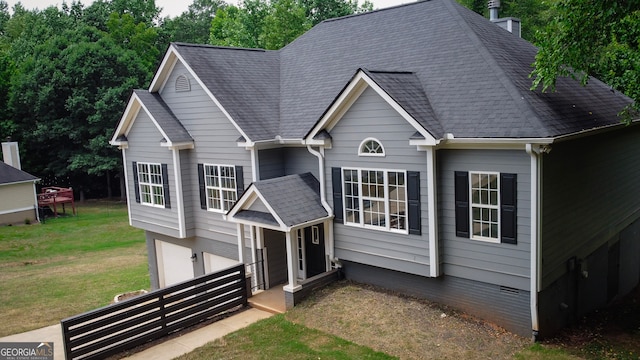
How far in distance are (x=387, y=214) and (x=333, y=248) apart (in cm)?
214

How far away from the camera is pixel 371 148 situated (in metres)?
13.0

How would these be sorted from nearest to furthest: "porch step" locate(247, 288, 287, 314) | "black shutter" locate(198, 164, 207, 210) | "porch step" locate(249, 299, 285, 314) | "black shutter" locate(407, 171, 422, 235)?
1. "black shutter" locate(407, 171, 422, 235)
2. "porch step" locate(249, 299, 285, 314)
3. "porch step" locate(247, 288, 287, 314)
4. "black shutter" locate(198, 164, 207, 210)

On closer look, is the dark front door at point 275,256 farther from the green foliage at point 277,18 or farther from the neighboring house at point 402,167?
the green foliage at point 277,18

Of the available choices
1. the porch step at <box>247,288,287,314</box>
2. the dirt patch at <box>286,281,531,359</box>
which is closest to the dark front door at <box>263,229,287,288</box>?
the porch step at <box>247,288,287,314</box>

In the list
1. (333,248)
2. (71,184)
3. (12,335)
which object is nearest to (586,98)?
(333,248)

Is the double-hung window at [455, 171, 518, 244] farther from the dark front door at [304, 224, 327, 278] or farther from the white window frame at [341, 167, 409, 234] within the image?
the dark front door at [304, 224, 327, 278]

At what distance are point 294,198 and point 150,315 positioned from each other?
457 centimetres

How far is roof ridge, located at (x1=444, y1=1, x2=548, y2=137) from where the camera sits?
10.7 m

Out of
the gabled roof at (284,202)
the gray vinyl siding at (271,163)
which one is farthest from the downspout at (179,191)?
the gabled roof at (284,202)

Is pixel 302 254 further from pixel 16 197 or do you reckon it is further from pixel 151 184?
pixel 16 197

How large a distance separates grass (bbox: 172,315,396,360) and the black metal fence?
1.45m

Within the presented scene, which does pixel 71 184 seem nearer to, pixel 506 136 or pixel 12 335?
pixel 12 335

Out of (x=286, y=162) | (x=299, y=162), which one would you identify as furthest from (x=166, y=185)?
(x=299, y=162)

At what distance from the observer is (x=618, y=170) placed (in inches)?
605
